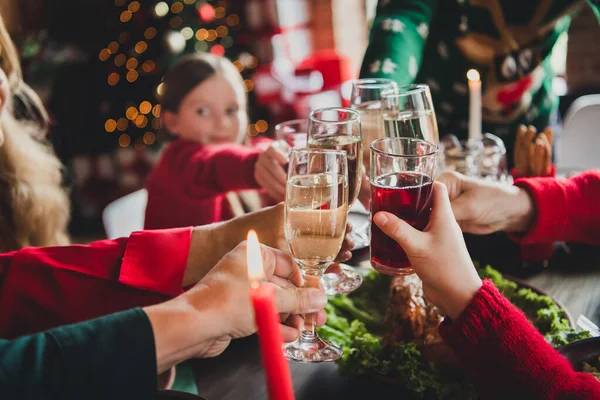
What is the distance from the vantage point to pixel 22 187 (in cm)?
169

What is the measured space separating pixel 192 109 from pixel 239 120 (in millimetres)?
190

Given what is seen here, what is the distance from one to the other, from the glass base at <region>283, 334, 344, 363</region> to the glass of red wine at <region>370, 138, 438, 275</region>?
17cm

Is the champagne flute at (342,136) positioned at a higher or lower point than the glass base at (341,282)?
higher

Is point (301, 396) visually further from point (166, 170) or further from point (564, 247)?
point (166, 170)

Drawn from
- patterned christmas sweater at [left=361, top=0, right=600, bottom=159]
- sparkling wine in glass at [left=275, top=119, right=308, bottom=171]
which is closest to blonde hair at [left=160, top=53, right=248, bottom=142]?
patterned christmas sweater at [left=361, top=0, right=600, bottom=159]

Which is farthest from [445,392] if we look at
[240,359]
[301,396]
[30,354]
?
[30,354]

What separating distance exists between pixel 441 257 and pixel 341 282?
1.25 feet

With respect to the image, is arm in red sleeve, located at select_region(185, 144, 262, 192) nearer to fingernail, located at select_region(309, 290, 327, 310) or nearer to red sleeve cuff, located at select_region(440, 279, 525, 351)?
fingernail, located at select_region(309, 290, 327, 310)

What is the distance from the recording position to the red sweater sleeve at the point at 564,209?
4.23 feet

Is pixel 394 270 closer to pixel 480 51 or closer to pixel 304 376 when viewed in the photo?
pixel 304 376

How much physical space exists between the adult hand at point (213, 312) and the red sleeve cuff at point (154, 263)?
0.24 meters

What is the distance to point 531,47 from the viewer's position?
188 cm

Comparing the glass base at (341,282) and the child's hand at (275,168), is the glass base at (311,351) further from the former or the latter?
the child's hand at (275,168)

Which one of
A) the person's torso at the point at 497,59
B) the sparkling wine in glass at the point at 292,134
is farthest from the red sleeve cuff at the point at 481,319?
the person's torso at the point at 497,59
